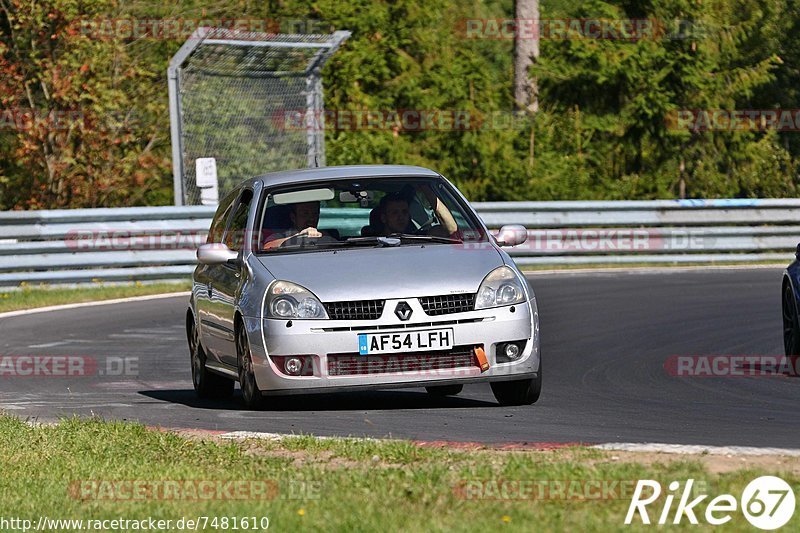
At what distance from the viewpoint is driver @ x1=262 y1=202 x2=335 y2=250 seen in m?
10.3

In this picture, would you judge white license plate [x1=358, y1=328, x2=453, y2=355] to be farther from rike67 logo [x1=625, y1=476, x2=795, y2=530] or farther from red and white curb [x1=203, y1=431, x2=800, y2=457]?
rike67 logo [x1=625, y1=476, x2=795, y2=530]

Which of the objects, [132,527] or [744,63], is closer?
[132,527]

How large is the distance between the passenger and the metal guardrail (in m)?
10.9

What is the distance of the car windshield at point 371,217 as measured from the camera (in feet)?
33.5

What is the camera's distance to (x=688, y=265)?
23734 mm

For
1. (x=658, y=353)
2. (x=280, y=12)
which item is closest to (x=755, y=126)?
(x=280, y=12)

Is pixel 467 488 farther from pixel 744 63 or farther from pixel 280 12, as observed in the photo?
pixel 744 63

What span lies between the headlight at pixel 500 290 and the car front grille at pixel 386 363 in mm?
321

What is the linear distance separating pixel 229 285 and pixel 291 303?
108cm

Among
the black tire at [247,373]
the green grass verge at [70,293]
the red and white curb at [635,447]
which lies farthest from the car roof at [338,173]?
the green grass verge at [70,293]

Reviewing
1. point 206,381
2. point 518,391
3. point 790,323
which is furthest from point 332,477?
point 790,323

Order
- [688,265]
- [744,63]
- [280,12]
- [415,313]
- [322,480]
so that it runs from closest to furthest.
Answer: [322,480], [415,313], [688,265], [280,12], [744,63]

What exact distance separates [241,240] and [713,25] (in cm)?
2409

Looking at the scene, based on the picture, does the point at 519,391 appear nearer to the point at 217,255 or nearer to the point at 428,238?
the point at 428,238
